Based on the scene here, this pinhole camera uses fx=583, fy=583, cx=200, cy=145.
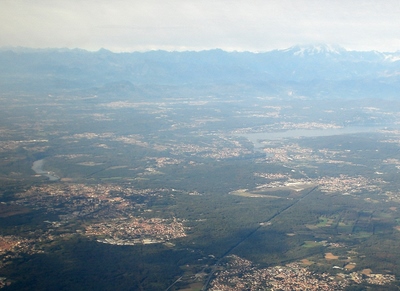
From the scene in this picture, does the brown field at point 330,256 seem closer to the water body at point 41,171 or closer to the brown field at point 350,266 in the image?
the brown field at point 350,266

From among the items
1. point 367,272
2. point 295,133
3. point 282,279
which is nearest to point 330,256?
point 367,272

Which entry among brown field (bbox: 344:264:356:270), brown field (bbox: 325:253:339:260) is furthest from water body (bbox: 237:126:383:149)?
brown field (bbox: 344:264:356:270)

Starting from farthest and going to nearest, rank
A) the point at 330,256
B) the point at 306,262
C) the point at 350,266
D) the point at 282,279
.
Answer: the point at 330,256
the point at 306,262
the point at 350,266
the point at 282,279

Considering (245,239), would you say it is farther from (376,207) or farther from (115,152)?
(115,152)

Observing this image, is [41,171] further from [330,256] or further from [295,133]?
[295,133]

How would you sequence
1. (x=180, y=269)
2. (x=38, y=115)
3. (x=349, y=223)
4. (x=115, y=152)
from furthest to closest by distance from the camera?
(x=38, y=115) < (x=115, y=152) < (x=349, y=223) < (x=180, y=269)

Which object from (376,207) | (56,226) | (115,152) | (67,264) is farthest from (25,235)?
(115,152)

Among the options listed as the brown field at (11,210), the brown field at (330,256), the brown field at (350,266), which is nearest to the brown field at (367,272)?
the brown field at (350,266)

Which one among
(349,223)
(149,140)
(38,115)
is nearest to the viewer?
(349,223)

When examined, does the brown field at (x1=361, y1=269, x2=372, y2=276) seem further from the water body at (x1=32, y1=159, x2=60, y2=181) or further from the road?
the water body at (x1=32, y1=159, x2=60, y2=181)

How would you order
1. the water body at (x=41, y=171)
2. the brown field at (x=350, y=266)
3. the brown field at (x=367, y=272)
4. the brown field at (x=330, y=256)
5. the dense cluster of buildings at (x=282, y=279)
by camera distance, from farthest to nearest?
the water body at (x=41, y=171)
the brown field at (x=330, y=256)
the brown field at (x=350, y=266)
the brown field at (x=367, y=272)
the dense cluster of buildings at (x=282, y=279)

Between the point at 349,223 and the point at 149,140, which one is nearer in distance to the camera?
the point at 349,223
